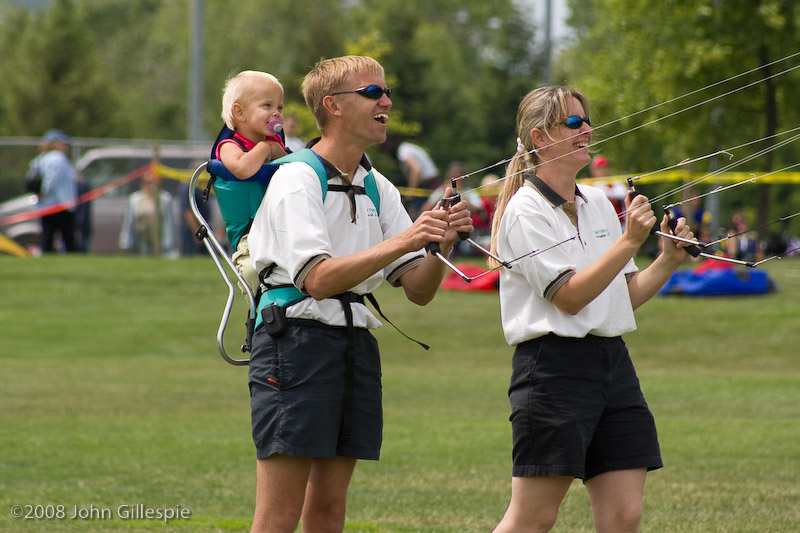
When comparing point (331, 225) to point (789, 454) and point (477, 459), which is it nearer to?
point (477, 459)

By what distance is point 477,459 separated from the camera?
26.1 ft

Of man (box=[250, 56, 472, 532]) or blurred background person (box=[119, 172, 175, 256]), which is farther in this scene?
blurred background person (box=[119, 172, 175, 256])

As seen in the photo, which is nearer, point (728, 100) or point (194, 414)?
point (194, 414)

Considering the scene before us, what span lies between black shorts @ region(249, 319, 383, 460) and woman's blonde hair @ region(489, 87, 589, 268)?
2.26 ft

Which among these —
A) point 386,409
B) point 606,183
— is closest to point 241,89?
point 386,409

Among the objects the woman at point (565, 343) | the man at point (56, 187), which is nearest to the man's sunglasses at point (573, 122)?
the woman at point (565, 343)

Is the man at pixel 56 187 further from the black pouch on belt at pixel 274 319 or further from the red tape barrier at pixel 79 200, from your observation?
the black pouch on belt at pixel 274 319

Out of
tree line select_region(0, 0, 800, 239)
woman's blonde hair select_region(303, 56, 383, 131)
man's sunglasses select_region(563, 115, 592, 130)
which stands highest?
tree line select_region(0, 0, 800, 239)

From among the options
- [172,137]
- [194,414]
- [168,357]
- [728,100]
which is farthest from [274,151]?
[172,137]

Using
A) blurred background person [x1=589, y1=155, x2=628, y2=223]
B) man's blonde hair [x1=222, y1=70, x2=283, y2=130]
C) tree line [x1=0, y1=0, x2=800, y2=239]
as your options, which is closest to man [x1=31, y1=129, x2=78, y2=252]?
tree line [x1=0, y1=0, x2=800, y2=239]

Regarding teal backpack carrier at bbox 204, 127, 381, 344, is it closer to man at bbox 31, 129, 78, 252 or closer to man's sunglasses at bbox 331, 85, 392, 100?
man's sunglasses at bbox 331, 85, 392, 100

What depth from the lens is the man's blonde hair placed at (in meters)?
4.45

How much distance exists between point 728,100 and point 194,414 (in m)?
12.1

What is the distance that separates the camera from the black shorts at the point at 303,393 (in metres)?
3.80
